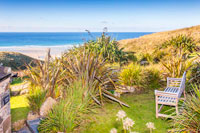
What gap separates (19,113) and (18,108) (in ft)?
1.28

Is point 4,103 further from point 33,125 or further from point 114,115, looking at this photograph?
point 114,115

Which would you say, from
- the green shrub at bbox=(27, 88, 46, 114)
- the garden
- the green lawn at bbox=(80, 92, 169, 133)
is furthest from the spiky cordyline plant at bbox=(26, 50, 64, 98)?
the green lawn at bbox=(80, 92, 169, 133)

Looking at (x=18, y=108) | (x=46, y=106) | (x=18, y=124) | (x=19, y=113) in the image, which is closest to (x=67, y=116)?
(x=46, y=106)

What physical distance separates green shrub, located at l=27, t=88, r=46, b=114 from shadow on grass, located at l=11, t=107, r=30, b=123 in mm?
339

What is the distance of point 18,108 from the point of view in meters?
5.28

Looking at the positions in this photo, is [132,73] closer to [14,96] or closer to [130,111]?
[130,111]

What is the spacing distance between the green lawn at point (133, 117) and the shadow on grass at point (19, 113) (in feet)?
5.48

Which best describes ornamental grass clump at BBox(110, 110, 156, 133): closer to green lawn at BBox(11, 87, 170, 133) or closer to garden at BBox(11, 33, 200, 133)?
garden at BBox(11, 33, 200, 133)

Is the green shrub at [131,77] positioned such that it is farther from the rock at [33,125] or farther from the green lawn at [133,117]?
the rock at [33,125]

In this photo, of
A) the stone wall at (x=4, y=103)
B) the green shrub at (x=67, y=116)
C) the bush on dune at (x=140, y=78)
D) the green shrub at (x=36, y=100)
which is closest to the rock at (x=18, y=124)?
the green shrub at (x=36, y=100)

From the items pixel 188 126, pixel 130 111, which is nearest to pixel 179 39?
pixel 130 111

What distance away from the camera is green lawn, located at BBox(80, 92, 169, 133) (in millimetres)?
4117

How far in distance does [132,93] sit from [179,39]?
8522 mm

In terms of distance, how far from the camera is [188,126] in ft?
11.1
